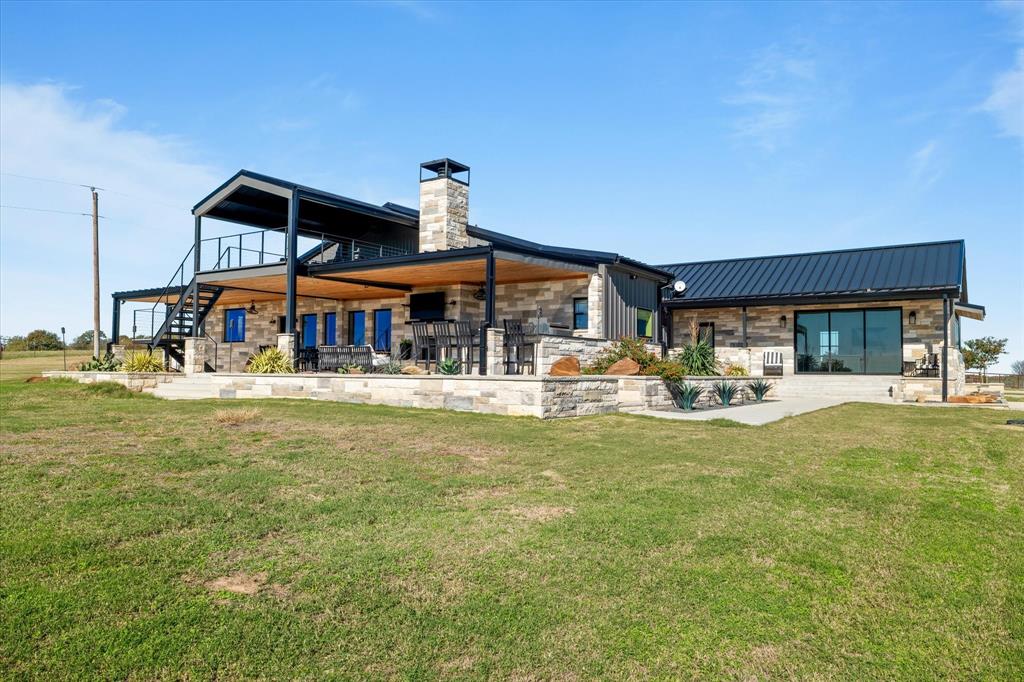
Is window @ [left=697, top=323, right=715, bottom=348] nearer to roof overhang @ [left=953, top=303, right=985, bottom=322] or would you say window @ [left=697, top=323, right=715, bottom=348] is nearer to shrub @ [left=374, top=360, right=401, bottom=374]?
roof overhang @ [left=953, top=303, right=985, bottom=322]

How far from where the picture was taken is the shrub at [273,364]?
659 inches

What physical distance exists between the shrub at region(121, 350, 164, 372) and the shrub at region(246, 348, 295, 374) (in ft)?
13.0

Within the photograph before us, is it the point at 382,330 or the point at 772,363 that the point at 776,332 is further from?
the point at 382,330

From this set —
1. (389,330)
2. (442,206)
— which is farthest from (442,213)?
(389,330)

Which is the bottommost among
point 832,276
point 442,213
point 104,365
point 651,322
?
point 104,365

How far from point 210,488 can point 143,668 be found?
10.0ft

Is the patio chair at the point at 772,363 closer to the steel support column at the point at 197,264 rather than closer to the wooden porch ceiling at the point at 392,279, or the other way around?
the wooden porch ceiling at the point at 392,279

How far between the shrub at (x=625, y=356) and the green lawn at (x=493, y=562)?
6.68 meters

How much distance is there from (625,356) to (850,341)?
1094 cm

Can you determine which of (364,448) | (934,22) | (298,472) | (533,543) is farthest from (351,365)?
(934,22)

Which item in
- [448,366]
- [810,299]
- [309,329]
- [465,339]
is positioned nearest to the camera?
[448,366]

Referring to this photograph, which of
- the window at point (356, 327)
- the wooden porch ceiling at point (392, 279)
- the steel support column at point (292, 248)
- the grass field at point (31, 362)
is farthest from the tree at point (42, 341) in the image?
the steel support column at point (292, 248)

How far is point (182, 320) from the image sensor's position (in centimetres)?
2175

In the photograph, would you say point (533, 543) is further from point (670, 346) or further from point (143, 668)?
point (670, 346)
